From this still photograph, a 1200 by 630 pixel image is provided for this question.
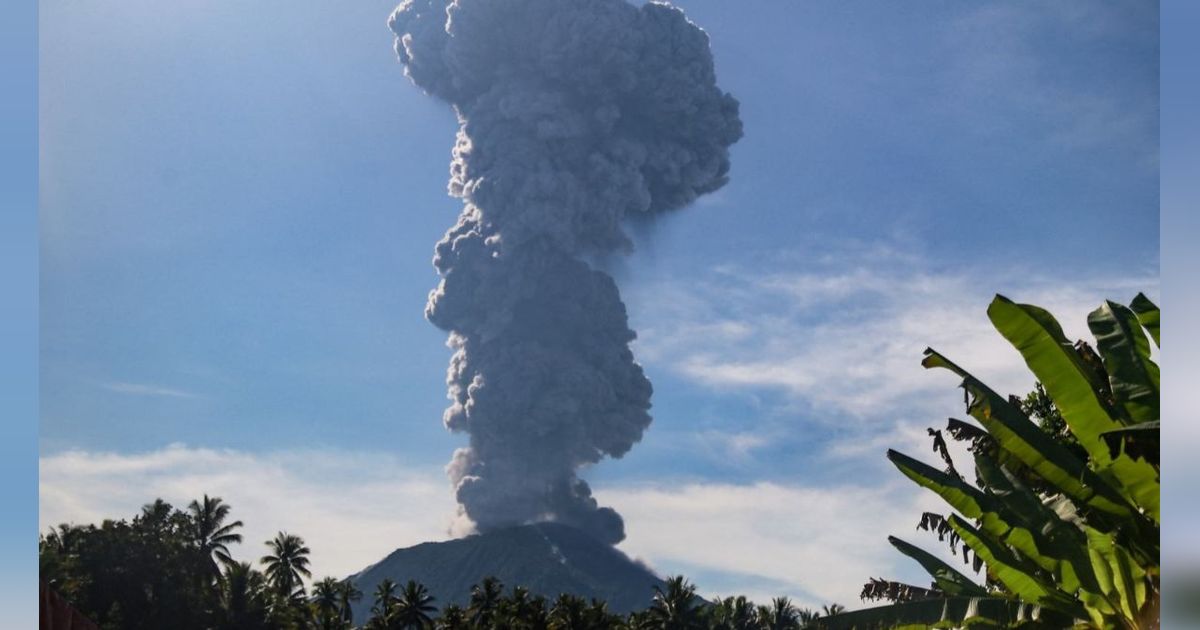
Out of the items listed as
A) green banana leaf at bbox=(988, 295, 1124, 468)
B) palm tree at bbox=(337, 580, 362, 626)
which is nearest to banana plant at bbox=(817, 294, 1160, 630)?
green banana leaf at bbox=(988, 295, 1124, 468)

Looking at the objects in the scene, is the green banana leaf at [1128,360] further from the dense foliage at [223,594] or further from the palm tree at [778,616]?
the palm tree at [778,616]

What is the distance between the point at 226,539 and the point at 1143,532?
39.2m

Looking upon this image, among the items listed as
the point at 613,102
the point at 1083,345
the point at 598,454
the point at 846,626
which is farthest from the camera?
the point at 598,454

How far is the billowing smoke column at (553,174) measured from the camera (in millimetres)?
61375

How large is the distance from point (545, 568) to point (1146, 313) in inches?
4347

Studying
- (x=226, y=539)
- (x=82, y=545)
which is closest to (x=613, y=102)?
(x=226, y=539)

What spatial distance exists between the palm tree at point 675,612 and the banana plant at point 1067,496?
121 ft

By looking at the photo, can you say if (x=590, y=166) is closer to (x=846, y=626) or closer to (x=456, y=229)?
(x=456, y=229)

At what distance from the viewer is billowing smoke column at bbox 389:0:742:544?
61.4m

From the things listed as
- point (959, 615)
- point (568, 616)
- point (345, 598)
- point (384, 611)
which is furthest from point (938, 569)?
point (384, 611)

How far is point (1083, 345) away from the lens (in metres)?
11.3

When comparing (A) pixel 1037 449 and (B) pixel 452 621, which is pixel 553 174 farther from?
(A) pixel 1037 449

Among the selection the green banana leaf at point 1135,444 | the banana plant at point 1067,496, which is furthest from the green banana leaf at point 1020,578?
the green banana leaf at point 1135,444

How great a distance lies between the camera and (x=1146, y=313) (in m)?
6.37
